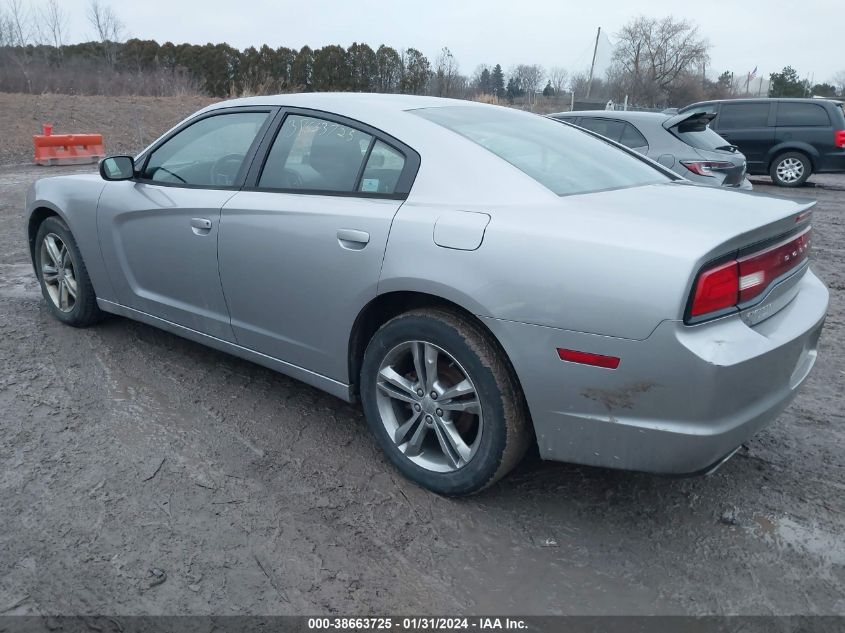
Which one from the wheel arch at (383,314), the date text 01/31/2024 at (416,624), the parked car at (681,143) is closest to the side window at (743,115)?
the parked car at (681,143)

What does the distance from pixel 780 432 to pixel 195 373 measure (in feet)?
10.3

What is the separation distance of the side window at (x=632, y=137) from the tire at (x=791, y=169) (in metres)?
6.55

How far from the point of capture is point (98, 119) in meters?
22.2

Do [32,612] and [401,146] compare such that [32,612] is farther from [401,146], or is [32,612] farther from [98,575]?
[401,146]

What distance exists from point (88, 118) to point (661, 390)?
23955 mm

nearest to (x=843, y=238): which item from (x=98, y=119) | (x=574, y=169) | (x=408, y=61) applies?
(x=574, y=169)

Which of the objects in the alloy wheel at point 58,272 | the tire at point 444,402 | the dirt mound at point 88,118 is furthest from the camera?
the dirt mound at point 88,118

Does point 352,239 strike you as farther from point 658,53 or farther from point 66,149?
point 658,53

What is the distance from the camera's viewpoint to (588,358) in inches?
89.2

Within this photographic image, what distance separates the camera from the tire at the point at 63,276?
14.3 ft

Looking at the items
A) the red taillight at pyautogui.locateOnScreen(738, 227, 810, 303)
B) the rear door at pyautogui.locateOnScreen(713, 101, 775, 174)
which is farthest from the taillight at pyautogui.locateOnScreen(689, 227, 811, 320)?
the rear door at pyautogui.locateOnScreen(713, 101, 775, 174)

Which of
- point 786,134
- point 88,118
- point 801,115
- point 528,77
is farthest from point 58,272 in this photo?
point 528,77

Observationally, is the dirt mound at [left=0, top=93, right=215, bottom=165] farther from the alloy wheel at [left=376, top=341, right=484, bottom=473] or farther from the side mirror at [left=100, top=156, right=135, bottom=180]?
the alloy wheel at [left=376, top=341, right=484, bottom=473]

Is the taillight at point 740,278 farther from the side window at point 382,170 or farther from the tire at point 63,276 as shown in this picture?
the tire at point 63,276
